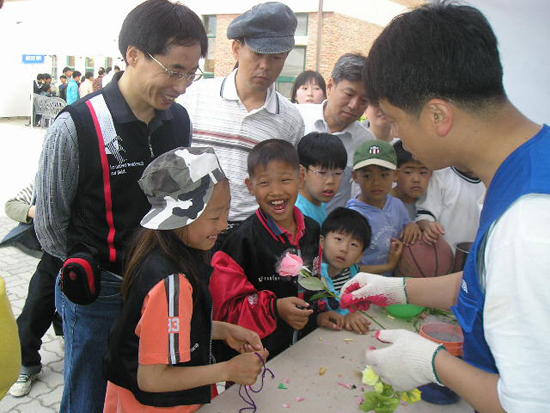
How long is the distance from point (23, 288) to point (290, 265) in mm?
3550

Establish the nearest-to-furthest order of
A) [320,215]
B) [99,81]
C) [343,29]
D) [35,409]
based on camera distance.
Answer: [320,215] < [35,409] < [99,81] < [343,29]

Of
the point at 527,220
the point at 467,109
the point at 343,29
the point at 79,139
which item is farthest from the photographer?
the point at 343,29

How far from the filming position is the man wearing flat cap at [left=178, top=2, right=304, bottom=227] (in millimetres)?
2443

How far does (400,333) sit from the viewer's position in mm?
1411

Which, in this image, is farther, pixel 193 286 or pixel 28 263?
pixel 28 263

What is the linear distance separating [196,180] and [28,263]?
4.41m

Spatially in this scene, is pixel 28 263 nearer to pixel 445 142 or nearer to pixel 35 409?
pixel 35 409

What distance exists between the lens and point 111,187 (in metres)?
1.70

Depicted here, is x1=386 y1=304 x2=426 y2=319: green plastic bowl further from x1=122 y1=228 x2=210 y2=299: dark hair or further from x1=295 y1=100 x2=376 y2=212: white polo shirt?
x1=122 y1=228 x2=210 y2=299: dark hair

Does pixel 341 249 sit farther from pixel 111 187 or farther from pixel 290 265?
pixel 111 187

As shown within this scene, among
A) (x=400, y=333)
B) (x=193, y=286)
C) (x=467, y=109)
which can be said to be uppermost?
(x=467, y=109)

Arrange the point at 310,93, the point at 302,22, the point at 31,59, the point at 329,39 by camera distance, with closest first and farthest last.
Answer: the point at 310,93 < the point at 31,59 < the point at 329,39 < the point at 302,22

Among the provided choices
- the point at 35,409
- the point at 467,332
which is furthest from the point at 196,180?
the point at 35,409

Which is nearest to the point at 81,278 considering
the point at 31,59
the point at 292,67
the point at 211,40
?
the point at 31,59
